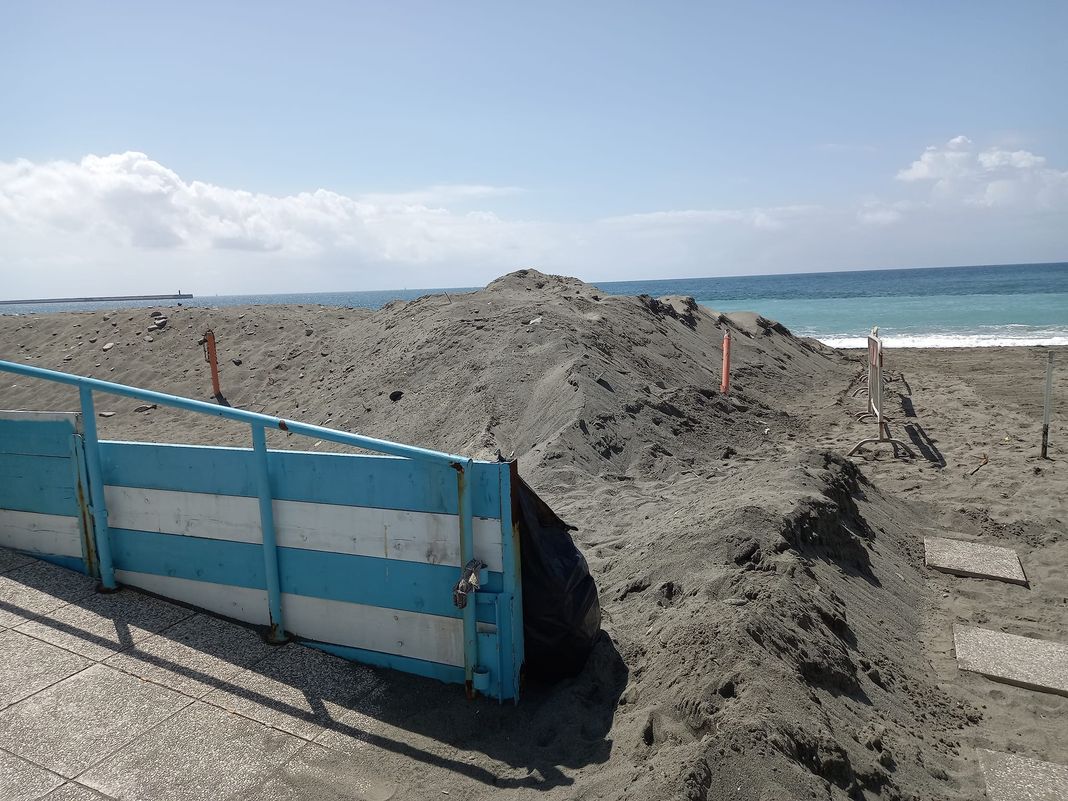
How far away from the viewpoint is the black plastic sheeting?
139 inches

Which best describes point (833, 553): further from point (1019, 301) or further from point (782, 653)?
point (1019, 301)

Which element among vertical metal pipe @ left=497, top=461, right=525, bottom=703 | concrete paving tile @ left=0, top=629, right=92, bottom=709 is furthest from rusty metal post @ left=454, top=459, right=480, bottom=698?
concrete paving tile @ left=0, top=629, right=92, bottom=709

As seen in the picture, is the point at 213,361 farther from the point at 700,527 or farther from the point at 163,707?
the point at 163,707

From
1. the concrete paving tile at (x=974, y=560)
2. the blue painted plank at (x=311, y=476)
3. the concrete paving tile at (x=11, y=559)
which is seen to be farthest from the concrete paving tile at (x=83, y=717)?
the concrete paving tile at (x=974, y=560)

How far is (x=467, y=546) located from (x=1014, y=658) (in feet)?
11.7

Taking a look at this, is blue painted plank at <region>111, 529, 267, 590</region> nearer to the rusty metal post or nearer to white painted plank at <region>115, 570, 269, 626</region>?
white painted plank at <region>115, 570, 269, 626</region>

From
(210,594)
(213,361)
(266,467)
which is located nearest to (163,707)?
(210,594)

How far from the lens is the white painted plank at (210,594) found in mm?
3895

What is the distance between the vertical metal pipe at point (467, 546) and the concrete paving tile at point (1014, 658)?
306cm

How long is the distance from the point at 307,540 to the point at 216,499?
1.99 ft

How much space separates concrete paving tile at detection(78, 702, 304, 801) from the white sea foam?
27136 millimetres

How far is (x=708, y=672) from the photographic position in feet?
10.8

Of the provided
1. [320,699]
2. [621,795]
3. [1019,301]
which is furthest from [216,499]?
[1019,301]

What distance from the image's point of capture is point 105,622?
3.88 m
